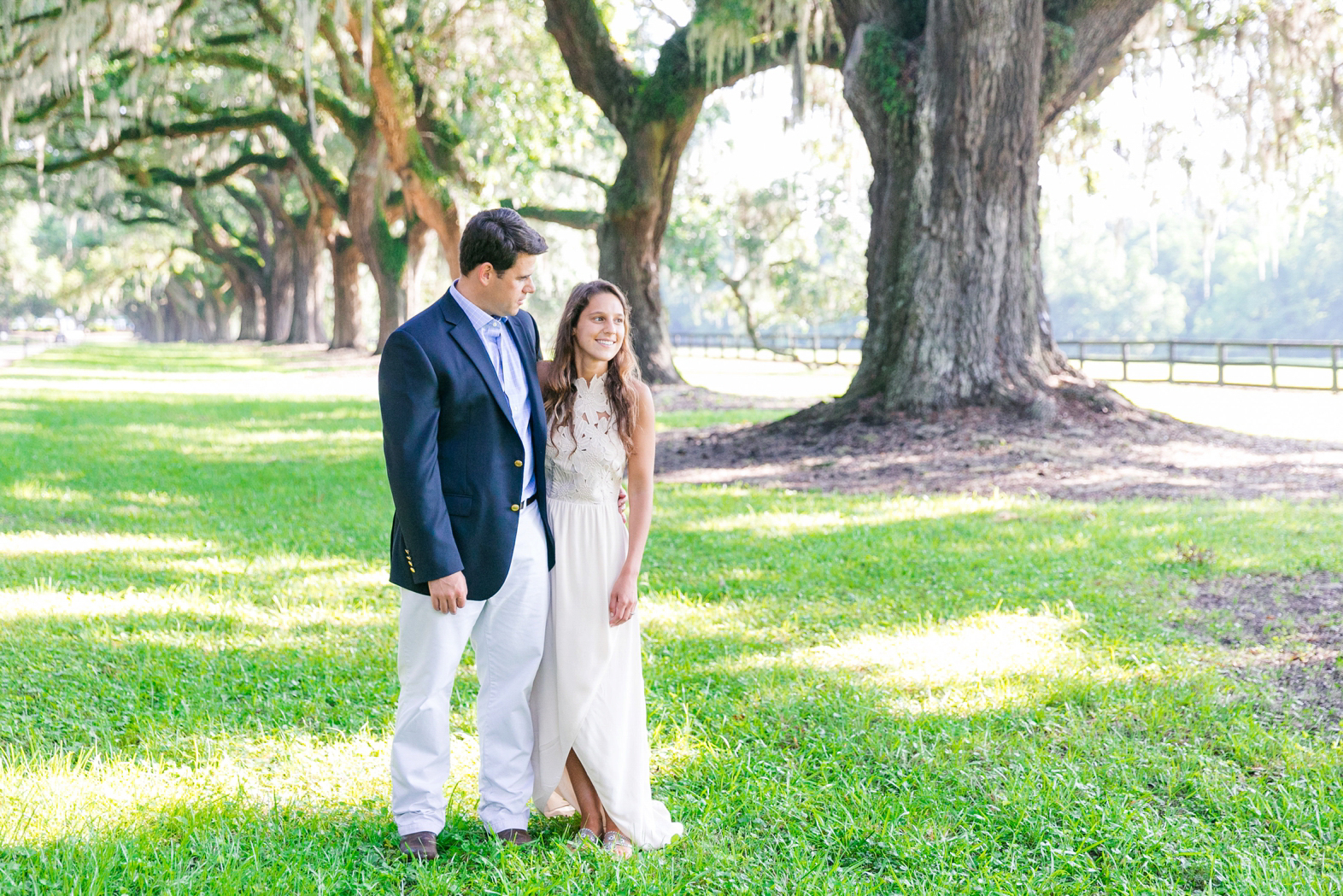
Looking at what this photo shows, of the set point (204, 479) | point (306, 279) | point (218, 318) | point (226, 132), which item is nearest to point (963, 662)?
point (204, 479)

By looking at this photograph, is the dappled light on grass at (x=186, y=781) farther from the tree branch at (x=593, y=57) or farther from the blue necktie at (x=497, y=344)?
the tree branch at (x=593, y=57)

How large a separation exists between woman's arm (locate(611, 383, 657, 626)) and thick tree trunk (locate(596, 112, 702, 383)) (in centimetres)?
1263

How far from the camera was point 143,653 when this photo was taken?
4723mm

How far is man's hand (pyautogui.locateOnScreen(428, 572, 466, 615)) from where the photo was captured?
9.23ft

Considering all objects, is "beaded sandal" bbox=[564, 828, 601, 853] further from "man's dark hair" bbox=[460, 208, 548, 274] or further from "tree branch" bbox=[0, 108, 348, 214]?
"tree branch" bbox=[0, 108, 348, 214]

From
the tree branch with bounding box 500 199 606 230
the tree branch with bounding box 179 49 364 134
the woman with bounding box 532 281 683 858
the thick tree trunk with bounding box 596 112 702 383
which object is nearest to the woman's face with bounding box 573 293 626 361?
the woman with bounding box 532 281 683 858

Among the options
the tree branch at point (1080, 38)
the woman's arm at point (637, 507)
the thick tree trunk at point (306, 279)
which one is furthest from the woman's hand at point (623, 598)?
the thick tree trunk at point (306, 279)

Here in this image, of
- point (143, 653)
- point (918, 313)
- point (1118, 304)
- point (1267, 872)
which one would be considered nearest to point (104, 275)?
point (918, 313)

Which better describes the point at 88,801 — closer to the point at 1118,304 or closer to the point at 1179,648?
the point at 1179,648

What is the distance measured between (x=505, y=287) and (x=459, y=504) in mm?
564

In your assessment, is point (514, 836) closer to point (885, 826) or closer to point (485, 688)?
point (485, 688)

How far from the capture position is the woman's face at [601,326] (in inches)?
117

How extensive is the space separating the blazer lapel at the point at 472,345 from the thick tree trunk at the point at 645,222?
1277 centimetres

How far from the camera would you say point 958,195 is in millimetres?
10242
